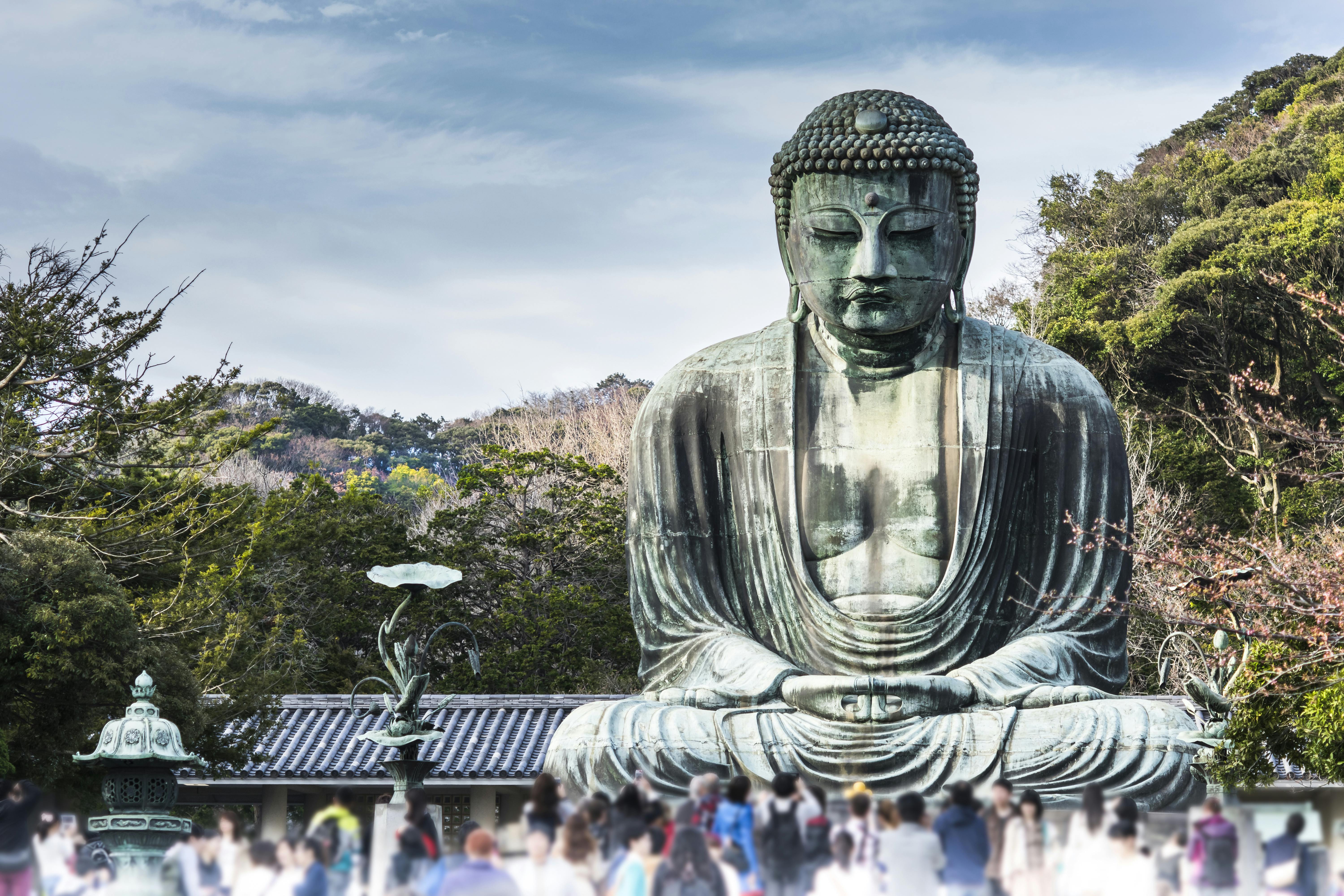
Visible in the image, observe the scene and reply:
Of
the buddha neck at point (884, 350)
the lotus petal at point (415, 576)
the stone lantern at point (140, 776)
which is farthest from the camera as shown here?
the lotus petal at point (415, 576)

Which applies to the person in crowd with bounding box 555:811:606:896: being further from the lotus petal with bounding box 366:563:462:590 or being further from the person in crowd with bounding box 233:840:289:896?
the lotus petal with bounding box 366:563:462:590

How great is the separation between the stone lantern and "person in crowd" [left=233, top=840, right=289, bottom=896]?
877cm

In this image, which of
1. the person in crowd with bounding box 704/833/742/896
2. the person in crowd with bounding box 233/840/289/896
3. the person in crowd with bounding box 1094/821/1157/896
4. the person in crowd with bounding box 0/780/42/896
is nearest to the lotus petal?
the person in crowd with bounding box 0/780/42/896

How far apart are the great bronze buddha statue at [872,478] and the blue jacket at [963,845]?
2.14 m

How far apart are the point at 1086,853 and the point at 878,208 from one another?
340cm

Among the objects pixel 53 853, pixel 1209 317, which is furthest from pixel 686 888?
pixel 1209 317

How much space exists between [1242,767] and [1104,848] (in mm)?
10546

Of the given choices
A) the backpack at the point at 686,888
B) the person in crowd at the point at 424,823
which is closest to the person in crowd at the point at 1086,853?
the backpack at the point at 686,888

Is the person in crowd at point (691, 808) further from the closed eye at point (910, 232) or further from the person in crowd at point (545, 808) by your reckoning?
the closed eye at point (910, 232)

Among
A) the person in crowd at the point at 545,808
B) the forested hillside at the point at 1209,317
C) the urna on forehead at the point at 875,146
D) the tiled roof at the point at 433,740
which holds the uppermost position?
the forested hillside at the point at 1209,317

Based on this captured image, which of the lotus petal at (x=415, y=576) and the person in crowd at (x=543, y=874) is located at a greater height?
the lotus petal at (x=415, y=576)

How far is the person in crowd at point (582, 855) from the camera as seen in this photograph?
→ 3734 mm

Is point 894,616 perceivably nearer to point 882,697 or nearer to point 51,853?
point 882,697

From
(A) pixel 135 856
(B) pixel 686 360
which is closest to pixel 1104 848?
(B) pixel 686 360
